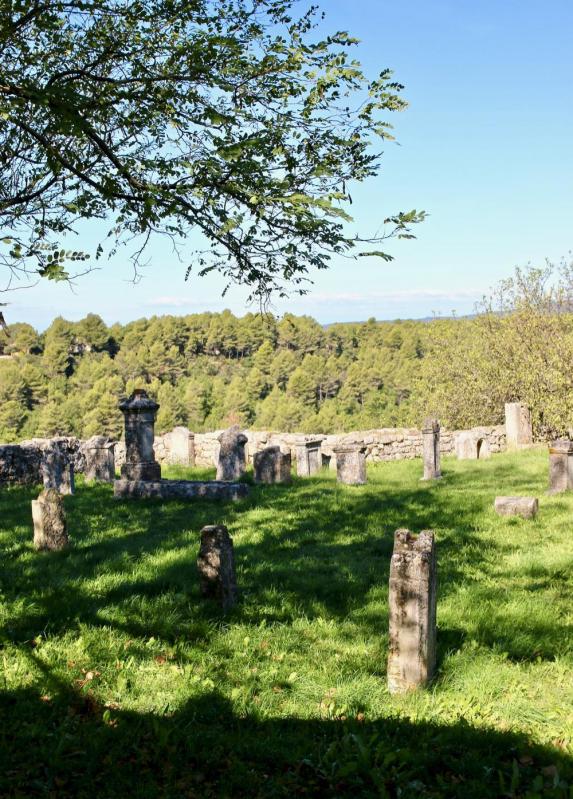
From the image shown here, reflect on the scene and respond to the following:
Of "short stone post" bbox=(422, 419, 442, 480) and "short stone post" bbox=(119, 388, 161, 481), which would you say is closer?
"short stone post" bbox=(119, 388, 161, 481)

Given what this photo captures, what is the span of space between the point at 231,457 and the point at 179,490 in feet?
9.31

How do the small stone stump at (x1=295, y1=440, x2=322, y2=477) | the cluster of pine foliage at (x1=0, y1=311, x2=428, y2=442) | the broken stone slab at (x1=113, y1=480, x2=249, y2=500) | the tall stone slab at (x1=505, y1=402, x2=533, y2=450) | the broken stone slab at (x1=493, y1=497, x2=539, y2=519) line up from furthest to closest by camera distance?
the cluster of pine foliage at (x1=0, y1=311, x2=428, y2=442) → the tall stone slab at (x1=505, y1=402, x2=533, y2=450) → the small stone stump at (x1=295, y1=440, x2=322, y2=477) → the broken stone slab at (x1=113, y1=480, x2=249, y2=500) → the broken stone slab at (x1=493, y1=497, x2=539, y2=519)

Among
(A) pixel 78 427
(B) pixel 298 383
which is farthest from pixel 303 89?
(B) pixel 298 383

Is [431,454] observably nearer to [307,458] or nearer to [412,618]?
[307,458]

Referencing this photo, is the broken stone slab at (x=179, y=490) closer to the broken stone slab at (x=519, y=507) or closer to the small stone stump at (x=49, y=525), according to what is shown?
the small stone stump at (x=49, y=525)

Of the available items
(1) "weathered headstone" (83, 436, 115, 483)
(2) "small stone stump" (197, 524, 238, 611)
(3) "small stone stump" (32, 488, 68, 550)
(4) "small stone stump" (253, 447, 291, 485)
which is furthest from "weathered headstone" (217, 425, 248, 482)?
(2) "small stone stump" (197, 524, 238, 611)

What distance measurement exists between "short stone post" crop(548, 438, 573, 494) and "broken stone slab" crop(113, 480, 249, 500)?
6003 mm

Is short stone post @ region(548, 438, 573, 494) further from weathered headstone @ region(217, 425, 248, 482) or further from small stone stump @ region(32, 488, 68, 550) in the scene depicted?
small stone stump @ region(32, 488, 68, 550)

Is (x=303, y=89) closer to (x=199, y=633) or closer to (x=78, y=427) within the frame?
(x=199, y=633)

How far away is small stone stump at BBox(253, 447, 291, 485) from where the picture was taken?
1562cm

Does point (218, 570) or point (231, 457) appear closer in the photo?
point (218, 570)

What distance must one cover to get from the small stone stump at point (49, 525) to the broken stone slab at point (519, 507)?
A: 6.83 metres

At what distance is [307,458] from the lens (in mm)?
17609

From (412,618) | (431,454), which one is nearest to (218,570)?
(412,618)
